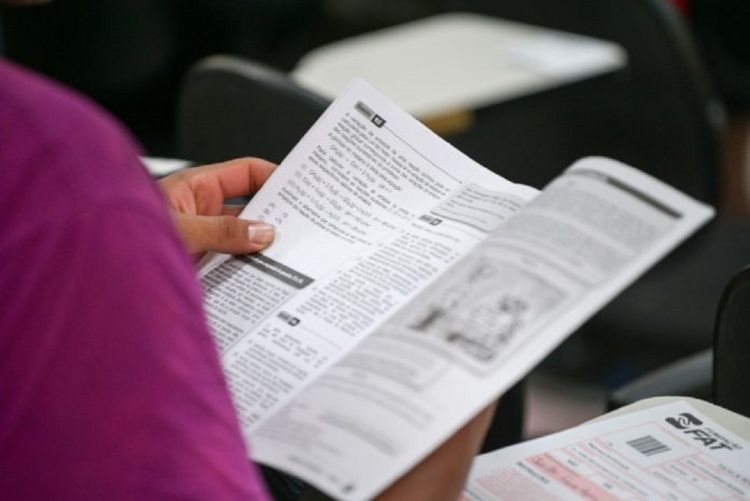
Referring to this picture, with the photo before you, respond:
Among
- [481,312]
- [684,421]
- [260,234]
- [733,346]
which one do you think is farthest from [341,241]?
[733,346]

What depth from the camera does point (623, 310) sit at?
2.39 metres

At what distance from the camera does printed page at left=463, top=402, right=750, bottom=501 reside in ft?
3.55

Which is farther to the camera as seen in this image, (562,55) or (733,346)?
(562,55)

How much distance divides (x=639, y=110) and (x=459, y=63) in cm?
39

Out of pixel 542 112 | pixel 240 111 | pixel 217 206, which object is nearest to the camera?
pixel 217 206

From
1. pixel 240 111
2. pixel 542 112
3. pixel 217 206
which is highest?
pixel 217 206

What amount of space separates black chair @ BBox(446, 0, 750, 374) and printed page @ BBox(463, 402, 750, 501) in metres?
1.17

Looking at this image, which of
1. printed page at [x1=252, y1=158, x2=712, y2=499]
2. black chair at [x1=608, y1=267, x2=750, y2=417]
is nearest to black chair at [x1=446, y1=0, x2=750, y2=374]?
black chair at [x1=608, y1=267, x2=750, y2=417]

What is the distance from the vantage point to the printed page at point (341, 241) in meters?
1.05

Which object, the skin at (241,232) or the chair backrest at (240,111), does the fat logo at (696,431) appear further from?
the chair backrest at (240,111)

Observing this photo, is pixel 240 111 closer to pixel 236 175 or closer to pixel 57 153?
pixel 236 175

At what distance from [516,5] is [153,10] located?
0.80 meters

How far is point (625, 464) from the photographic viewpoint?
1116 mm

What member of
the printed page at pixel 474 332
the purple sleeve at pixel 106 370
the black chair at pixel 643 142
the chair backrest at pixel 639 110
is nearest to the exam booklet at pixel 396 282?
the printed page at pixel 474 332
